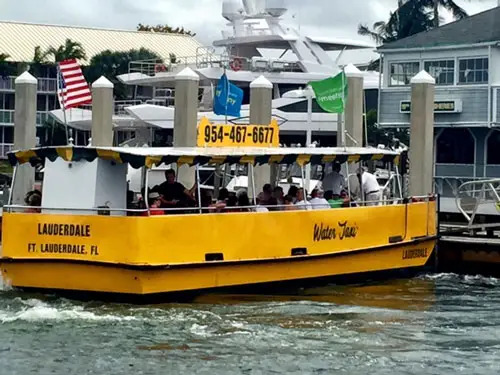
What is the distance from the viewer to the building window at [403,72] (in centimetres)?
3931

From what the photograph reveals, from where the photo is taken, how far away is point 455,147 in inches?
1531

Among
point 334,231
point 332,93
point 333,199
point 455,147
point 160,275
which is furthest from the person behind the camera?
point 455,147

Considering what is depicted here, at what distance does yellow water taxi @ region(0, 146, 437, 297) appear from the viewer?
1734 centimetres

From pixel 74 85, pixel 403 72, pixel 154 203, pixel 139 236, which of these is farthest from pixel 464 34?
pixel 139 236

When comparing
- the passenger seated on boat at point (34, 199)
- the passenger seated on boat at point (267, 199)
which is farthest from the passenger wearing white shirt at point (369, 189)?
the passenger seated on boat at point (34, 199)

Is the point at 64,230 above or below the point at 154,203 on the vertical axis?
below

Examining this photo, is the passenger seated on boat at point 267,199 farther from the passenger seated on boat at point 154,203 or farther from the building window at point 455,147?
the building window at point 455,147

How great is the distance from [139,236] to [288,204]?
365cm

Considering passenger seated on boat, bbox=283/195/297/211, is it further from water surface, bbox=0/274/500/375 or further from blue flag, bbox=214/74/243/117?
blue flag, bbox=214/74/243/117

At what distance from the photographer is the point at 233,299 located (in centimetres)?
1838

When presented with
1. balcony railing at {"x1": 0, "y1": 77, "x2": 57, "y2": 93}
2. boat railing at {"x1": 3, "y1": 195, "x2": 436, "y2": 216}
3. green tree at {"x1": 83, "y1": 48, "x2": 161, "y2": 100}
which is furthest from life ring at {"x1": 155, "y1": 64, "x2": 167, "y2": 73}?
boat railing at {"x1": 3, "y1": 195, "x2": 436, "y2": 216}

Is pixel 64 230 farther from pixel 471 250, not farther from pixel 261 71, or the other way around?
pixel 261 71

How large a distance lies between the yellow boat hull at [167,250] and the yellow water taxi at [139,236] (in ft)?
0.05

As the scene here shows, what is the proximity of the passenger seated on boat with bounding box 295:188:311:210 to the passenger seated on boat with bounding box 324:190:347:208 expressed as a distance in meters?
0.59
